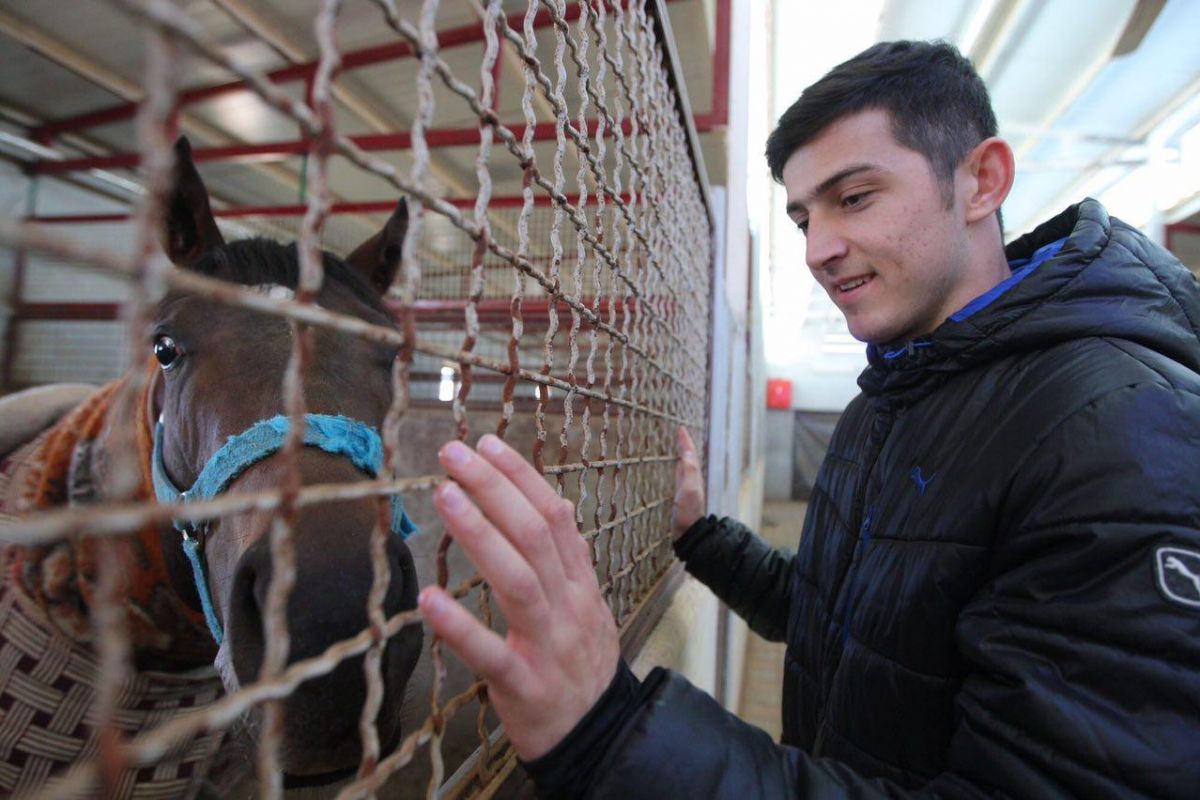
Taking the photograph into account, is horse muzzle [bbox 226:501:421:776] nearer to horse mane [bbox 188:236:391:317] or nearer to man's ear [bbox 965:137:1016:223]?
horse mane [bbox 188:236:391:317]

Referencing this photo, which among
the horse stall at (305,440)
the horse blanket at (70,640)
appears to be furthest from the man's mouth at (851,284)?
the horse blanket at (70,640)

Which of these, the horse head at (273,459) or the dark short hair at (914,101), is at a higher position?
the dark short hair at (914,101)

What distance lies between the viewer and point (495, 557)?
460mm

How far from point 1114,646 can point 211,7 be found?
694cm

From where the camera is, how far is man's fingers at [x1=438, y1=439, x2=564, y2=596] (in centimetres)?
47

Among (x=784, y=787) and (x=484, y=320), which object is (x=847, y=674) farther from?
(x=484, y=320)

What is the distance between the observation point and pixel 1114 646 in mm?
605

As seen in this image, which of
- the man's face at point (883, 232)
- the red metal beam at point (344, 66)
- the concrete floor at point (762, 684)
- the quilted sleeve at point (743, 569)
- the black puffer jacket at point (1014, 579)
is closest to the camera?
the black puffer jacket at point (1014, 579)

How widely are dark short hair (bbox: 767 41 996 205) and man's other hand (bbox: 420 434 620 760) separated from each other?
1.00 m

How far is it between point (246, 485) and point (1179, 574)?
1098 millimetres

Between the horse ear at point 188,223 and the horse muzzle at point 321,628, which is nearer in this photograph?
the horse muzzle at point 321,628

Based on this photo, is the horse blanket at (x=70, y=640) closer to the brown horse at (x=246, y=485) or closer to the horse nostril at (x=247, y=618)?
the brown horse at (x=246, y=485)

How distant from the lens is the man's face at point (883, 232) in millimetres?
1080

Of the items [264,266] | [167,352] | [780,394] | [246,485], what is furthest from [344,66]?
[780,394]
